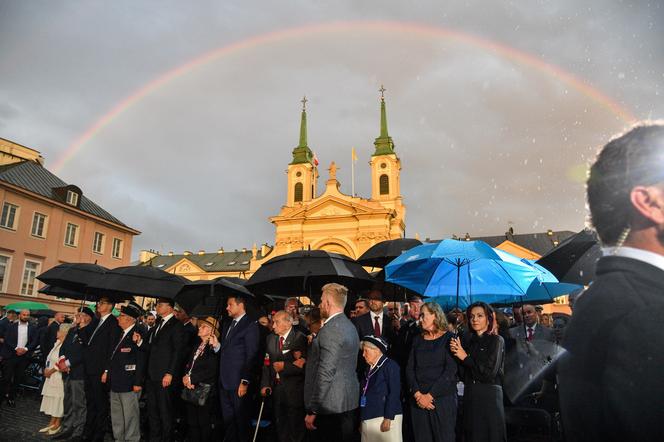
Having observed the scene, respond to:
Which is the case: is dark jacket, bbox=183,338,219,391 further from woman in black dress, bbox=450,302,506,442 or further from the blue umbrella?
woman in black dress, bbox=450,302,506,442

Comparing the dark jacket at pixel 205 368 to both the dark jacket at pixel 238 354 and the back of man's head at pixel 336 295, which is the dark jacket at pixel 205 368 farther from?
the back of man's head at pixel 336 295

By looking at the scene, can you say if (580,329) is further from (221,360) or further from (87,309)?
(87,309)

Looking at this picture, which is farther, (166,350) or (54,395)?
(54,395)

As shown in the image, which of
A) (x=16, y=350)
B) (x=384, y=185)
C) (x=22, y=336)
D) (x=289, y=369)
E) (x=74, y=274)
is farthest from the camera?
(x=384, y=185)

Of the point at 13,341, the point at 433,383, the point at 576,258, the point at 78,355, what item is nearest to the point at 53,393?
the point at 78,355

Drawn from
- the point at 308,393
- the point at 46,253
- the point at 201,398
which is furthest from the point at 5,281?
the point at 308,393

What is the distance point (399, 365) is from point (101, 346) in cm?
523

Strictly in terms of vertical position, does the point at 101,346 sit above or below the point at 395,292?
below

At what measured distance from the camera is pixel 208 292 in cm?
837

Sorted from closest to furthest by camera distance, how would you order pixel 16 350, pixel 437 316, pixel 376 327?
pixel 437 316 < pixel 376 327 < pixel 16 350

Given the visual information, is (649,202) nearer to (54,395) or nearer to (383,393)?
(383,393)

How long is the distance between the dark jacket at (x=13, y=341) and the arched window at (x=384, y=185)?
5618 centimetres

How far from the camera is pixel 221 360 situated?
21.3 ft

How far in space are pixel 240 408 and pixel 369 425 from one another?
7.13 feet
